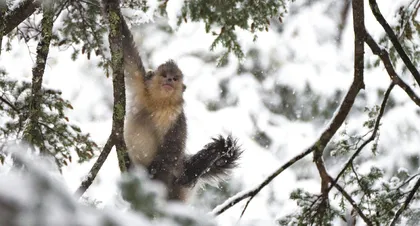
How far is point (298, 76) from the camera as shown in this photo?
44.9ft

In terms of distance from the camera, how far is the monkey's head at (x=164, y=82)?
5457 mm

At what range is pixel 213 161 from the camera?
5.14 m

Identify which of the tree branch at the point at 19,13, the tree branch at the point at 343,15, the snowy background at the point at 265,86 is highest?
the tree branch at the point at 343,15

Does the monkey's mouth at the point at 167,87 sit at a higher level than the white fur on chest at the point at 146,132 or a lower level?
higher

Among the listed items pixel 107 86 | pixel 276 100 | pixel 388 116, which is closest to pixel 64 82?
pixel 107 86

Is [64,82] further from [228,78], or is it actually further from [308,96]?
[308,96]

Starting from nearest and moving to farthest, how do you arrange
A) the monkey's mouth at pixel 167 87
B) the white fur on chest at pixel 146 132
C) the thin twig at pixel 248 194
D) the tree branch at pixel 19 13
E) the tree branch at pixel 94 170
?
1. the thin twig at pixel 248 194
2. the tree branch at pixel 94 170
3. the tree branch at pixel 19 13
4. the white fur on chest at pixel 146 132
5. the monkey's mouth at pixel 167 87

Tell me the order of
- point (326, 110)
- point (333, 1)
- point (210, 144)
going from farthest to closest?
point (333, 1), point (326, 110), point (210, 144)

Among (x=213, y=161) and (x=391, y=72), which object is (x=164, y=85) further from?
(x=391, y=72)

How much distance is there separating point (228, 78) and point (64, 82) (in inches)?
145

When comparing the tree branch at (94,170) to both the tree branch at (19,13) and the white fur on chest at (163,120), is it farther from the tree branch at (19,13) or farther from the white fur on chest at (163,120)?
the white fur on chest at (163,120)

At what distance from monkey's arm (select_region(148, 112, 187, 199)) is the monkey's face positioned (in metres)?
0.30

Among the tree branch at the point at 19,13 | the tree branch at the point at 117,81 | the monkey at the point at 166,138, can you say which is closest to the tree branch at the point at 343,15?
the monkey at the point at 166,138

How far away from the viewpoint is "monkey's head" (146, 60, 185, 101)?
215 inches
